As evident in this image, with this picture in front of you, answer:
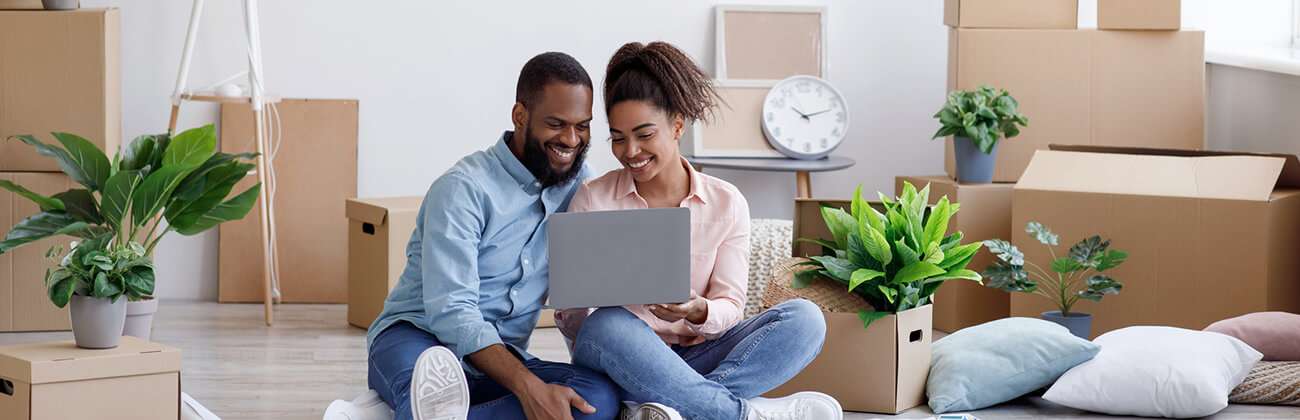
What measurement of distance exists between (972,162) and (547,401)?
1.97 m

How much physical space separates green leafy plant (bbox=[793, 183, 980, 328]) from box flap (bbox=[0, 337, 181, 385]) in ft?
3.86

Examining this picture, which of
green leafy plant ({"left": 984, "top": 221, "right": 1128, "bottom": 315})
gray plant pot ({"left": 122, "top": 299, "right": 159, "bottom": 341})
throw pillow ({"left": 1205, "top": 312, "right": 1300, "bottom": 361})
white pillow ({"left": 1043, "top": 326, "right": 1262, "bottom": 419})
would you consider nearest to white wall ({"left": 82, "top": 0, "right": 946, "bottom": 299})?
green leafy plant ({"left": 984, "top": 221, "right": 1128, "bottom": 315})

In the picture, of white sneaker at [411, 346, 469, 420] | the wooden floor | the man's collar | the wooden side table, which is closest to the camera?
white sneaker at [411, 346, 469, 420]

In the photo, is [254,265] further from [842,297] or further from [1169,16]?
[1169,16]

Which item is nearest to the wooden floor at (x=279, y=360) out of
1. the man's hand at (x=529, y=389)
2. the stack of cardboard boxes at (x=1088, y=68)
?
the man's hand at (x=529, y=389)

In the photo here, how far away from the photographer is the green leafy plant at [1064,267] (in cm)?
345

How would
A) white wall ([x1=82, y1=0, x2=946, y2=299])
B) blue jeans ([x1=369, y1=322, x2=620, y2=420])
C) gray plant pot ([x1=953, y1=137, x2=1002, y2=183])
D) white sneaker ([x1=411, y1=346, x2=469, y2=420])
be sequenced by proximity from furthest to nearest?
white wall ([x1=82, y1=0, x2=946, y2=299]), gray plant pot ([x1=953, y1=137, x2=1002, y2=183]), blue jeans ([x1=369, y1=322, x2=620, y2=420]), white sneaker ([x1=411, y1=346, x2=469, y2=420])

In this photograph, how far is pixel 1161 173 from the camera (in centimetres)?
363

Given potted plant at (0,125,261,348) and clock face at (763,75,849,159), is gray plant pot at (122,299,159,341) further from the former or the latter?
clock face at (763,75,849,159)

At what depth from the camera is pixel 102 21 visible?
146 inches

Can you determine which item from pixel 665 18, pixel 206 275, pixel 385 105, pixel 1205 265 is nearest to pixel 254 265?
pixel 206 275

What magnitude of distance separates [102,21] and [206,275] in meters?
0.93

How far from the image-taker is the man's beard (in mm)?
2418

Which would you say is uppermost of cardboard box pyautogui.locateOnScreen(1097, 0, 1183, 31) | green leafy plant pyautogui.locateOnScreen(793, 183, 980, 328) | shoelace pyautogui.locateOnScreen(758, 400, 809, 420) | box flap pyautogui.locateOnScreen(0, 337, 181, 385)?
cardboard box pyautogui.locateOnScreen(1097, 0, 1183, 31)
